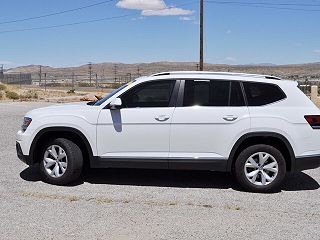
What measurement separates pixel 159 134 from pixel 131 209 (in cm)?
137

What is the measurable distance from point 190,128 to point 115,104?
3.88ft

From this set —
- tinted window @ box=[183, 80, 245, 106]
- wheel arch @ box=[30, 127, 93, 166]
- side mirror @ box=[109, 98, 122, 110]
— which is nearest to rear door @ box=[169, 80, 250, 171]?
tinted window @ box=[183, 80, 245, 106]

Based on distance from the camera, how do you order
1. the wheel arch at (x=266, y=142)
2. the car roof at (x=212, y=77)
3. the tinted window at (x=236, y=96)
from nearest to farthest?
the wheel arch at (x=266, y=142) < the tinted window at (x=236, y=96) < the car roof at (x=212, y=77)

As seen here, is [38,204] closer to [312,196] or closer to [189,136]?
[189,136]

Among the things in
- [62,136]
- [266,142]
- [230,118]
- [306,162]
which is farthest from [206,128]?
[62,136]

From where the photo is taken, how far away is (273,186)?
6.48 meters

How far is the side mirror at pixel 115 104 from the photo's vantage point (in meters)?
6.48

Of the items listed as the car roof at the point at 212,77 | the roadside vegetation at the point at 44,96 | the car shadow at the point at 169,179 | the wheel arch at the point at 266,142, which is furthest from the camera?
the roadside vegetation at the point at 44,96

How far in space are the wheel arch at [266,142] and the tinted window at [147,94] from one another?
1342mm

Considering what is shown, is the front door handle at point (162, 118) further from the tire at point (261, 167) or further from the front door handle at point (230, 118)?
the tire at point (261, 167)

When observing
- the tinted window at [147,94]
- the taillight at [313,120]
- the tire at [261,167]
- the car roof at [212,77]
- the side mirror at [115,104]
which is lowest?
the tire at [261,167]

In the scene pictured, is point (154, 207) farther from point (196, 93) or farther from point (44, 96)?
point (44, 96)

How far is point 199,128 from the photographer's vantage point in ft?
21.2

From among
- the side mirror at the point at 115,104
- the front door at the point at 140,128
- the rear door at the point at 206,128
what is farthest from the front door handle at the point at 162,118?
the side mirror at the point at 115,104
